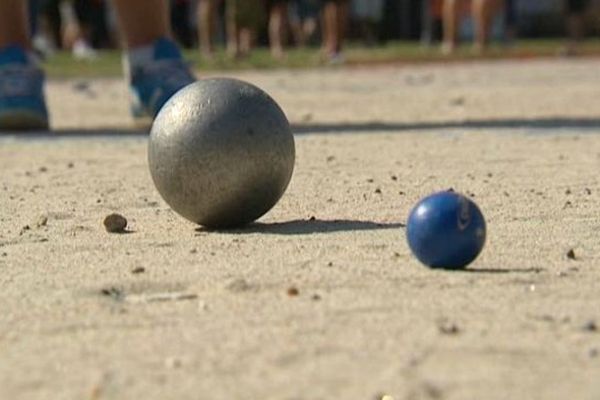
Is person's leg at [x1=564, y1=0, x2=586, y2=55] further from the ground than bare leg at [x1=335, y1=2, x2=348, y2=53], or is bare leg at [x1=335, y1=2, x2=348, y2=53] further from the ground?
bare leg at [x1=335, y1=2, x2=348, y2=53]

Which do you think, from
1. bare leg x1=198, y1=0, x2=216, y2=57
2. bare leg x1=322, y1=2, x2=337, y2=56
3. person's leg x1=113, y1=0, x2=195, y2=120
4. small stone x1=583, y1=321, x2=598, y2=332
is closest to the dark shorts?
bare leg x1=322, y1=2, x2=337, y2=56

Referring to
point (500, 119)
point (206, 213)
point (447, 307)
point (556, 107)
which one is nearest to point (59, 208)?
point (206, 213)

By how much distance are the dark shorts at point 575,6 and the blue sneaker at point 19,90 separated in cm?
1380

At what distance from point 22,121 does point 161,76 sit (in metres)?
0.97

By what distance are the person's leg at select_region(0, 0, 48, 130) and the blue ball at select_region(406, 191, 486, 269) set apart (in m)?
5.12

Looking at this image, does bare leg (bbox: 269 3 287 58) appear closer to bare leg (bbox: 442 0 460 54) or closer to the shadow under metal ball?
bare leg (bbox: 442 0 460 54)

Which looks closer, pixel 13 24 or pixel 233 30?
pixel 13 24

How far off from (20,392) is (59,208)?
3140 millimetres

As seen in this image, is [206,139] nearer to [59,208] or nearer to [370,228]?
[370,228]

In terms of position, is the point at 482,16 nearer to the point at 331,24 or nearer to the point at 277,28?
the point at 331,24

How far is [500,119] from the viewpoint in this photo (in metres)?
10.6

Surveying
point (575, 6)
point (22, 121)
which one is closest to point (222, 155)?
point (22, 121)

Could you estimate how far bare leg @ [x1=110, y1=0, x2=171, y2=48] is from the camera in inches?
385

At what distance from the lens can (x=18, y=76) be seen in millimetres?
9961
